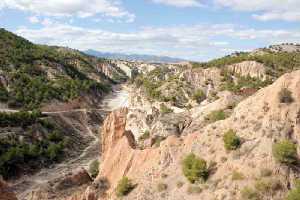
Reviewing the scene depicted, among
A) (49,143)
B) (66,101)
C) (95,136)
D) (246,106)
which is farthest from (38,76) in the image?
(246,106)

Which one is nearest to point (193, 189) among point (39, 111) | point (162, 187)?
point (162, 187)

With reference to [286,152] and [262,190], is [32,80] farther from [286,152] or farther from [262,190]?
[262,190]

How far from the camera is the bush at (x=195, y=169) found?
96.3 ft

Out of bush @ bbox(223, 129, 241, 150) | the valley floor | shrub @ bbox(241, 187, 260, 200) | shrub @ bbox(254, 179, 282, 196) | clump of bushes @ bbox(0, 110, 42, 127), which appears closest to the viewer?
shrub @ bbox(241, 187, 260, 200)

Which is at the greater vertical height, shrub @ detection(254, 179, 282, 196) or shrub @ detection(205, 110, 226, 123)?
shrub @ detection(205, 110, 226, 123)

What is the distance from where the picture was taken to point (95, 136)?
337ft

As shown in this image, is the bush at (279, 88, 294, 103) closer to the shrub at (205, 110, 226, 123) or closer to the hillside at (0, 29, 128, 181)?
the shrub at (205, 110, 226, 123)

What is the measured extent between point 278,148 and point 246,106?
6.12 metres

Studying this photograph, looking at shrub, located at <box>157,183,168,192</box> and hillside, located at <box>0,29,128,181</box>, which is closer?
shrub, located at <box>157,183,168,192</box>

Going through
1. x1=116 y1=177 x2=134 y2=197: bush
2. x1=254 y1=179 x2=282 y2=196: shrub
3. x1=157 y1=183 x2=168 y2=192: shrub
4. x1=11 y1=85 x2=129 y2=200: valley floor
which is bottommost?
x1=11 y1=85 x2=129 y2=200: valley floor

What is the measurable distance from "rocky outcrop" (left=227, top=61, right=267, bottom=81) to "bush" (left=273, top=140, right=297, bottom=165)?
99645 millimetres

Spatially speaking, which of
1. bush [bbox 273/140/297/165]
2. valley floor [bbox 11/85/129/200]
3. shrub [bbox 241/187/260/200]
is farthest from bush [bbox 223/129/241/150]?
valley floor [bbox 11/85/129/200]

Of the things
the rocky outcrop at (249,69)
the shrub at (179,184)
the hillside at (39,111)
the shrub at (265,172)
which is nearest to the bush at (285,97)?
the shrub at (265,172)

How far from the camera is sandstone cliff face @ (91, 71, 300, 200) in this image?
89.9ft
